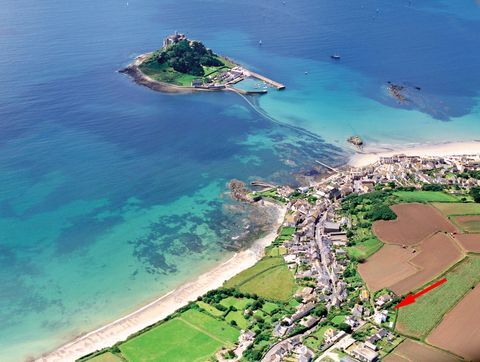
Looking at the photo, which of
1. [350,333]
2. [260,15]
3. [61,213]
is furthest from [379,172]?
[260,15]

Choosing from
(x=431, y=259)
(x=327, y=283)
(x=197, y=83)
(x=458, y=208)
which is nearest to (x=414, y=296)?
(x=431, y=259)

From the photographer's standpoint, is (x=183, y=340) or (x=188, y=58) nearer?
(x=183, y=340)

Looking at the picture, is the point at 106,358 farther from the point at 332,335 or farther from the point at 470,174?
the point at 470,174

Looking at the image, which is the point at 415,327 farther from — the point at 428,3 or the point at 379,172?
the point at 428,3

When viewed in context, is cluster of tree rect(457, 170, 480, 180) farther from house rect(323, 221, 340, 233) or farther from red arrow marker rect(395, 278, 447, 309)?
red arrow marker rect(395, 278, 447, 309)

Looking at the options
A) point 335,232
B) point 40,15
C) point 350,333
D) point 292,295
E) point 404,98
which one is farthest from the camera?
point 40,15

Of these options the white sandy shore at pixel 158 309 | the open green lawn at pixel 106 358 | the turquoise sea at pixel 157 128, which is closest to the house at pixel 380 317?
the white sandy shore at pixel 158 309
